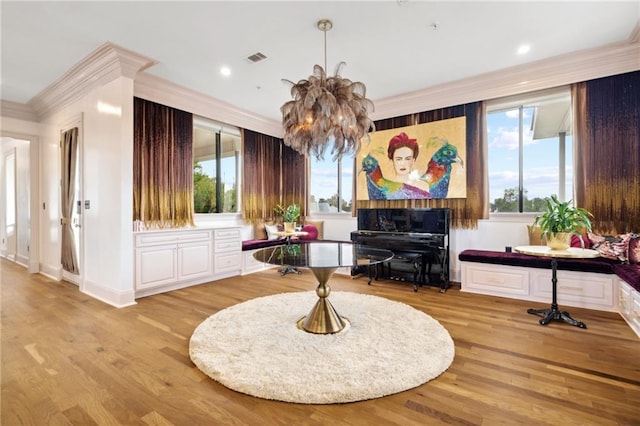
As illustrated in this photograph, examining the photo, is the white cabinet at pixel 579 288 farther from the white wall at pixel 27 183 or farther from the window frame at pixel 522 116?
the white wall at pixel 27 183

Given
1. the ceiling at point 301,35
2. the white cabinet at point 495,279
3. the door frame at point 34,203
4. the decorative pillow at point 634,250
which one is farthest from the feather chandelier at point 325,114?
the door frame at point 34,203

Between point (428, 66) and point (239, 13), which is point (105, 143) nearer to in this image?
point (239, 13)

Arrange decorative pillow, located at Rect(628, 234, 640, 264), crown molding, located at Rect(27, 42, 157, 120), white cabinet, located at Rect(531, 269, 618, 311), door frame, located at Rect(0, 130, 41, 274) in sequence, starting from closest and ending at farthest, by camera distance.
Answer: decorative pillow, located at Rect(628, 234, 640, 264), white cabinet, located at Rect(531, 269, 618, 311), crown molding, located at Rect(27, 42, 157, 120), door frame, located at Rect(0, 130, 41, 274)

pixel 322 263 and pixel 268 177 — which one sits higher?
pixel 268 177

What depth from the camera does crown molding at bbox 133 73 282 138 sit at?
4.23 m

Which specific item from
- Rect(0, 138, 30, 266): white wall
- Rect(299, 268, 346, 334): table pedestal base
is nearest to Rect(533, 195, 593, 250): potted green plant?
Rect(299, 268, 346, 334): table pedestal base

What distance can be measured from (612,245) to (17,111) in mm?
8907

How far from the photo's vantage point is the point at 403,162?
5.17m

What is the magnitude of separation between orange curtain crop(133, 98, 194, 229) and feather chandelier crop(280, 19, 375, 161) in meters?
2.42

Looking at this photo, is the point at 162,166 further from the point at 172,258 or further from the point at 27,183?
the point at 27,183

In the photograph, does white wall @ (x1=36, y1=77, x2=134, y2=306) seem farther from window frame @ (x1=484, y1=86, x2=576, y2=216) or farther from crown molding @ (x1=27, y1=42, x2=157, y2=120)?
window frame @ (x1=484, y1=86, x2=576, y2=216)

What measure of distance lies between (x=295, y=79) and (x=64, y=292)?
442cm

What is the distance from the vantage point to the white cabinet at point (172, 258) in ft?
12.8

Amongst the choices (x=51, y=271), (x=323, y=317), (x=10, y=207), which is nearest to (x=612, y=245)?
(x=323, y=317)
